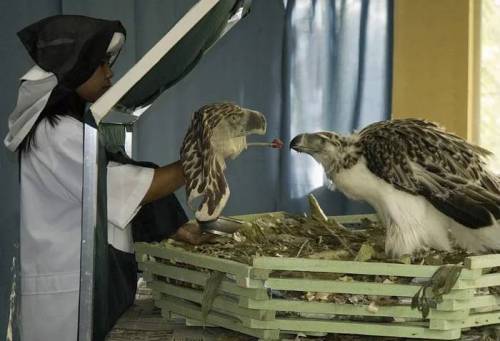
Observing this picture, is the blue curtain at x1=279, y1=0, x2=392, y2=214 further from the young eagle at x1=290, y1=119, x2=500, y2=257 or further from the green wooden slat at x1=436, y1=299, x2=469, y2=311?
the green wooden slat at x1=436, y1=299, x2=469, y2=311

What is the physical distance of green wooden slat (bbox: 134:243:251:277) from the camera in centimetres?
92

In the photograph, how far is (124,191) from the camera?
1.04 m

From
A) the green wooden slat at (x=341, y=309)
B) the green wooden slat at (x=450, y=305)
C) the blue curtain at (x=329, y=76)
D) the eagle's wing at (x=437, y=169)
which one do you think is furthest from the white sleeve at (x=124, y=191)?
the blue curtain at (x=329, y=76)

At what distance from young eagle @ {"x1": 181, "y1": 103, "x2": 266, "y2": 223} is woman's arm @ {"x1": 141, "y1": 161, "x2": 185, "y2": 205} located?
0.01 m


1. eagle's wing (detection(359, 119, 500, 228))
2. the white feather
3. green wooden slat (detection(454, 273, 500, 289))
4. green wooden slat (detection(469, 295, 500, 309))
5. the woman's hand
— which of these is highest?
eagle's wing (detection(359, 119, 500, 228))

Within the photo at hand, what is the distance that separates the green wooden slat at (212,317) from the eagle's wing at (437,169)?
0.95 feet

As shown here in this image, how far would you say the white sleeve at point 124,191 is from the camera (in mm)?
1026

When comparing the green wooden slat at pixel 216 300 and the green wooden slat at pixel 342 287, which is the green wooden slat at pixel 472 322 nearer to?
the green wooden slat at pixel 342 287

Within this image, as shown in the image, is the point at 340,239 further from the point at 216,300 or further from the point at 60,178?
the point at 60,178

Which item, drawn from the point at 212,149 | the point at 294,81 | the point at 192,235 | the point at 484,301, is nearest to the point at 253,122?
the point at 212,149

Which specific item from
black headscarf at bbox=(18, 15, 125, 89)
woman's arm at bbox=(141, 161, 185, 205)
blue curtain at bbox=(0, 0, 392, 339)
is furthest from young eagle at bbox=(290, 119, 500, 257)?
blue curtain at bbox=(0, 0, 392, 339)

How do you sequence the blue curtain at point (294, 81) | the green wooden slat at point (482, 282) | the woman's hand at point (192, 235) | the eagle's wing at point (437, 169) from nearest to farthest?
the green wooden slat at point (482, 282), the eagle's wing at point (437, 169), the woman's hand at point (192, 235), the blue curtain at point (294, 81)

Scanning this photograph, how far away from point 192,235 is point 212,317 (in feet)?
0.61

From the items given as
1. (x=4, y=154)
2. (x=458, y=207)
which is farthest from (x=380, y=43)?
(x=458, y=207)
